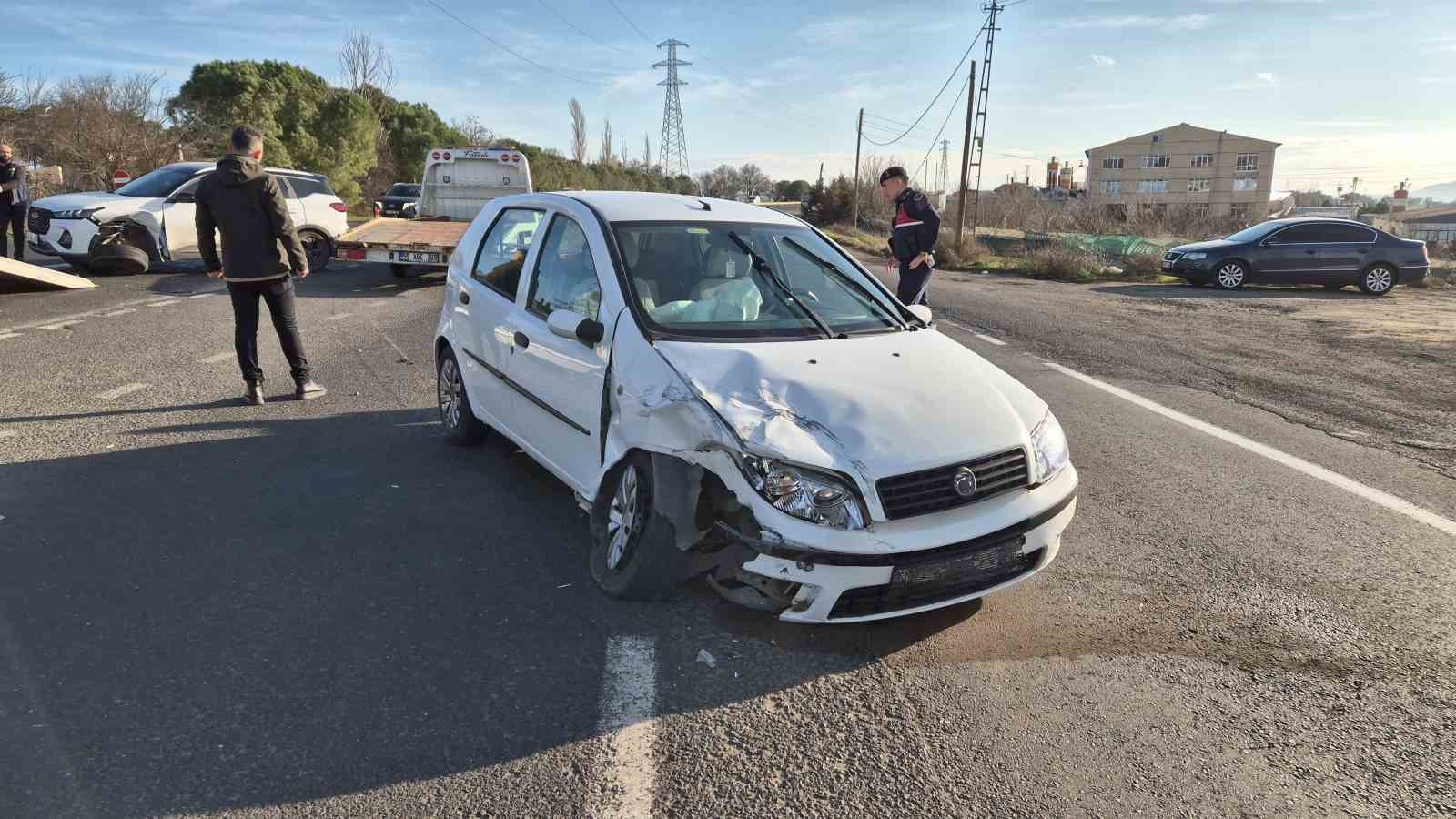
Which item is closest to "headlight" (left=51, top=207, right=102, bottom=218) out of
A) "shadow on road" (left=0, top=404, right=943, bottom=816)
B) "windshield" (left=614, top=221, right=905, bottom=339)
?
"shadow on road" (left=0, top=404, right=943, bottom=816)

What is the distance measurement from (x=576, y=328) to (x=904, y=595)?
70.4 inches

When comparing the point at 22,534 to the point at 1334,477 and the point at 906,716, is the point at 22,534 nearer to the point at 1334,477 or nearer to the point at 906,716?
the point at 906,716

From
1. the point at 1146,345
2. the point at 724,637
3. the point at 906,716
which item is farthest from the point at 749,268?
the point at 1146,345

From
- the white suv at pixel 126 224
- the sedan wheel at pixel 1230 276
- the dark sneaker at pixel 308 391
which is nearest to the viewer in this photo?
the dark sneaker at pixel 308 391

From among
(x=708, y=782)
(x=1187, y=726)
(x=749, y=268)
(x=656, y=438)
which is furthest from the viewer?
(x=749, y=268)

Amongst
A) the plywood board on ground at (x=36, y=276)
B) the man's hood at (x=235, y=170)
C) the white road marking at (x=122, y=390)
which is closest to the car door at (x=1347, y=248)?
the man's hood at (x=235, y=170)

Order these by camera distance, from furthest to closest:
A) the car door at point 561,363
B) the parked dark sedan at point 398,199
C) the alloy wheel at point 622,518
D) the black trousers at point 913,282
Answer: the parked dark sedan at point 398,199 → the black trousers at point 913,282 → the car door at point 561,363 → the alloy wheel at point 622,518

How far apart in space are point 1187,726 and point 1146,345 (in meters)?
8.96

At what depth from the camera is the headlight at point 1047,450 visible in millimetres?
3562

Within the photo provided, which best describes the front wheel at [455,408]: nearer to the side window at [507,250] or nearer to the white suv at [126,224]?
the side window at [507,250]

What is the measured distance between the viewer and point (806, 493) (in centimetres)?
317

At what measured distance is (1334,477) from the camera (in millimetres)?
5668

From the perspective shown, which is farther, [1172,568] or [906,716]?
[1172,568]

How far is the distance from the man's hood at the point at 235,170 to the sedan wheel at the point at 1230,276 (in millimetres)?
18434
